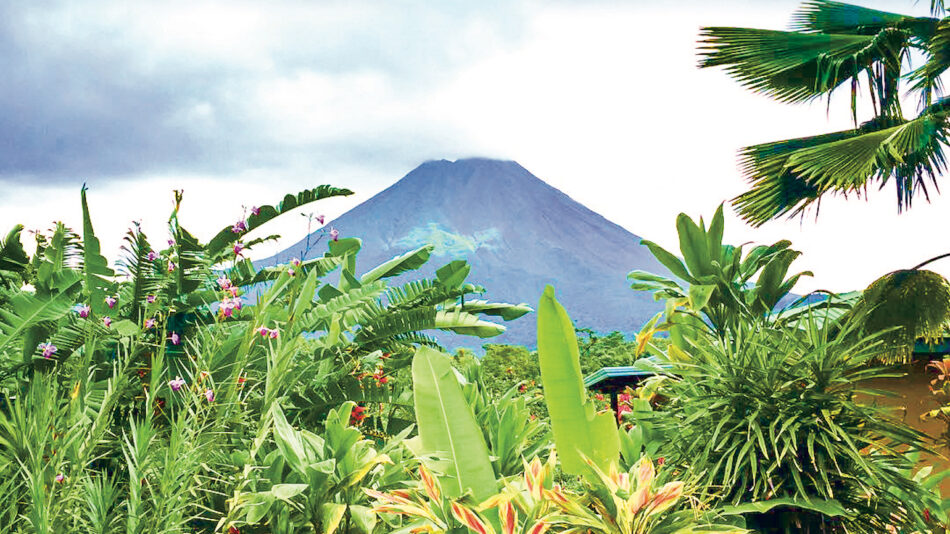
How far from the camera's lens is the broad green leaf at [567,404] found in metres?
3.04

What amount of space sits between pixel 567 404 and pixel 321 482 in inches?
46.8

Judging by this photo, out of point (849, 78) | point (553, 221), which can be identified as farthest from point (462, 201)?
point (849, 78)

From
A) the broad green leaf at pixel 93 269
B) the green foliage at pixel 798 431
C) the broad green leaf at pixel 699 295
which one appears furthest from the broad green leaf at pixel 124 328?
the broad green leaf at pixel 699 295

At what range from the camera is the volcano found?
516ft

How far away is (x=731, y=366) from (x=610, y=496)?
31.7 inches

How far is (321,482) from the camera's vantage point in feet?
10.8

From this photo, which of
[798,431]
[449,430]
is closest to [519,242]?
[449,430]

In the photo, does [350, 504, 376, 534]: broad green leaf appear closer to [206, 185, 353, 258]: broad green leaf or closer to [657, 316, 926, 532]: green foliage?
[657, 316, 926, 532]: green foliage

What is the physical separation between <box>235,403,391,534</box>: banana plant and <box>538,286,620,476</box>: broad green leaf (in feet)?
2.75

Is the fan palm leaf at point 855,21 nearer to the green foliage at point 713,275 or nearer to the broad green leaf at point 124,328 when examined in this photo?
the green foliage at point 713,275

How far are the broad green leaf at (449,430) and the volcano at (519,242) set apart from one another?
14274cm

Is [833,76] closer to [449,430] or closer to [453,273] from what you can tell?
[453,273]

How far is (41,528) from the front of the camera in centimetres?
202

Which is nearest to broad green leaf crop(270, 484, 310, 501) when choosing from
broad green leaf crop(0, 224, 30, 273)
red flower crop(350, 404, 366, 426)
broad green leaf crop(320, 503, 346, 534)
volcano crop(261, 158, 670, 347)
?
broad green leaf crop(320, 503, 346, 534)
